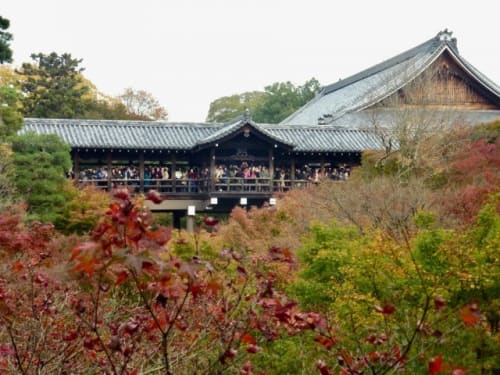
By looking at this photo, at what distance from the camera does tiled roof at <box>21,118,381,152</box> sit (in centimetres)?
2655

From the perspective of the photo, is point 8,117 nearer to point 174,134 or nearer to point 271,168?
point 174,134

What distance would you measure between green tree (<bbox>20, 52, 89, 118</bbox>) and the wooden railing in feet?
52.9

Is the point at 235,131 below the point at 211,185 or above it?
above

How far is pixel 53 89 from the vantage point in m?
42.4

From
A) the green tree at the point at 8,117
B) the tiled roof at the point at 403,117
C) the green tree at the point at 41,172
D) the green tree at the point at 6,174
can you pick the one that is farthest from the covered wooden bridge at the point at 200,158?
the green tree at the point at 6,174

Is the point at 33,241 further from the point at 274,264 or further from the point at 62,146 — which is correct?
the point at 62,146

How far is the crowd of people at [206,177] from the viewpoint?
2677cm

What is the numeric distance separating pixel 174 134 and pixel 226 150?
2331mm

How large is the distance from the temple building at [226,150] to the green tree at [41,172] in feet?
12.5

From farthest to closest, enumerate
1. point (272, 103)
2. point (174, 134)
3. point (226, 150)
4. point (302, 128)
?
point (272, 103) → point (302, 128) → point (174, 134) → point (226, 150)

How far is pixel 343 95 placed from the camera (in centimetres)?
4134

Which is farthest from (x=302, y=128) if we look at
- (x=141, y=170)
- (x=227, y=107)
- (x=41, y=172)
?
(x=227, y=107)

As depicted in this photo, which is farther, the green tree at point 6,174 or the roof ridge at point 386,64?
the roof ridge at point 386,64

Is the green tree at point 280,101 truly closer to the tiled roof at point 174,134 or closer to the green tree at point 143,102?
the green tree at point 143,102
